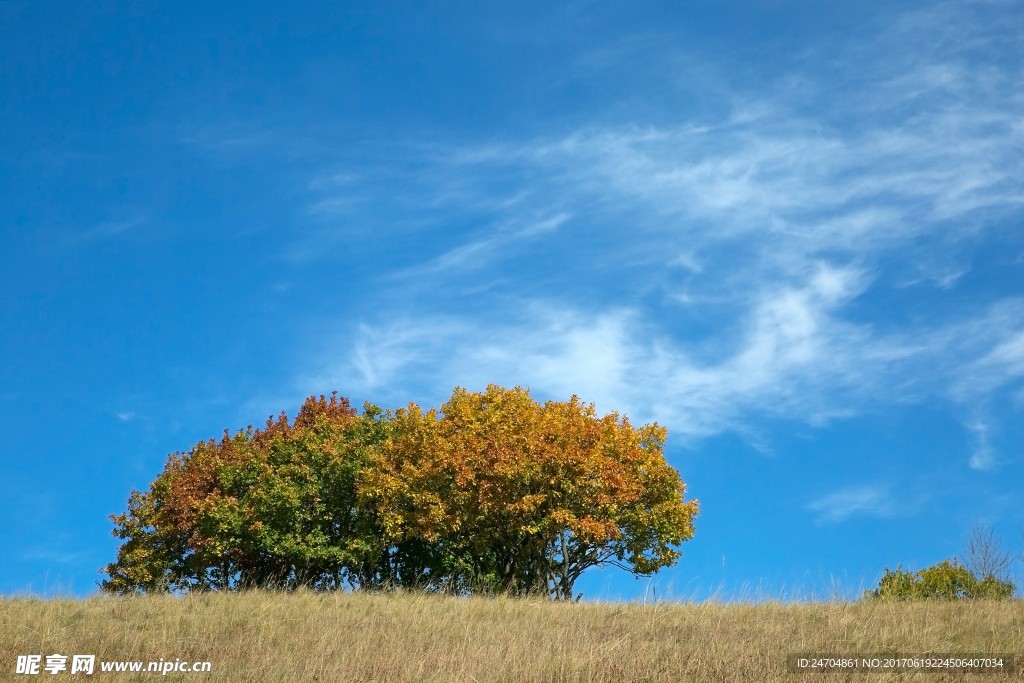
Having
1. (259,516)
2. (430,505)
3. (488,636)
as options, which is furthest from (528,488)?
(488,636)

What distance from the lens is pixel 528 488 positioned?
3544 cm

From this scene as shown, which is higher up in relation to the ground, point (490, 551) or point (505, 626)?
point (490, 551)

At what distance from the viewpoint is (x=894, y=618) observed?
19688 millimetres

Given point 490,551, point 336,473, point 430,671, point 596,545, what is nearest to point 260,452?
point 336,473

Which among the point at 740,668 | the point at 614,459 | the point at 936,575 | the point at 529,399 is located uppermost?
the point at 529,399

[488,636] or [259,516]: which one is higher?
[259,516]

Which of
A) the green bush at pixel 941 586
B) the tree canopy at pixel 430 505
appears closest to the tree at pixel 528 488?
the tree canopy at pixel 430 505

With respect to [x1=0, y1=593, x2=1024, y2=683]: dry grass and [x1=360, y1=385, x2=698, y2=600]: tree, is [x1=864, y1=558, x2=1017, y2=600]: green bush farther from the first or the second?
[x1=360, y1=385, x2=698, y2=600]: tree

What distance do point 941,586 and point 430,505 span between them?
19177 millimetres

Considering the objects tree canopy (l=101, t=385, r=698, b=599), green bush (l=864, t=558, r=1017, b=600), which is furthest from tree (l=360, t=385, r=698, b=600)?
green bush (l=864, t=558, r=1017, b=600)

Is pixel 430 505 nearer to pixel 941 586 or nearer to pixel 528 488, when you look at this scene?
pixel 528 488

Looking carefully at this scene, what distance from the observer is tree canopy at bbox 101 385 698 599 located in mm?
35500

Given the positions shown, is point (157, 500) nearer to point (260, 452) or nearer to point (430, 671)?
point (260, 452)

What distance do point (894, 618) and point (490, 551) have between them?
77.6 ft
